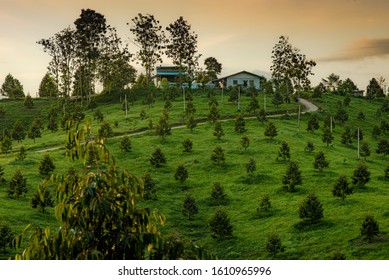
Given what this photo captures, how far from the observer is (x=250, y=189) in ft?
142

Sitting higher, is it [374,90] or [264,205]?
[374,90]

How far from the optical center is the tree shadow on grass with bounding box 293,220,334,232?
32344mm

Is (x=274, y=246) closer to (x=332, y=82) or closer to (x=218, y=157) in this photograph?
(x=218, y=157)

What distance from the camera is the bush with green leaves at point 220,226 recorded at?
32500 millimetres

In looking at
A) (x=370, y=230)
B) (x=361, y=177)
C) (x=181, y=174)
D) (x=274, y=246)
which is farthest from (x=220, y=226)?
(x=361, y=177)

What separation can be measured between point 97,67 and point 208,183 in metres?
69.1

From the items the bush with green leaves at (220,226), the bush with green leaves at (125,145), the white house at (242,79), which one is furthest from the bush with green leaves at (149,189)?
the white house at (242,79)

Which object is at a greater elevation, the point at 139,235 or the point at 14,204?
the point at 139,235

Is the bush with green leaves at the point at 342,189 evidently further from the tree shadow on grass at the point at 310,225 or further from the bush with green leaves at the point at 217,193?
the bush with green leaves at the point at 217,193

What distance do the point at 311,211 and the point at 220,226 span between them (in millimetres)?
5396

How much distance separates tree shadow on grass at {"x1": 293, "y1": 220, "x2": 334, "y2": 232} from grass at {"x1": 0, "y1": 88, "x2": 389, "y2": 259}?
6 cm
